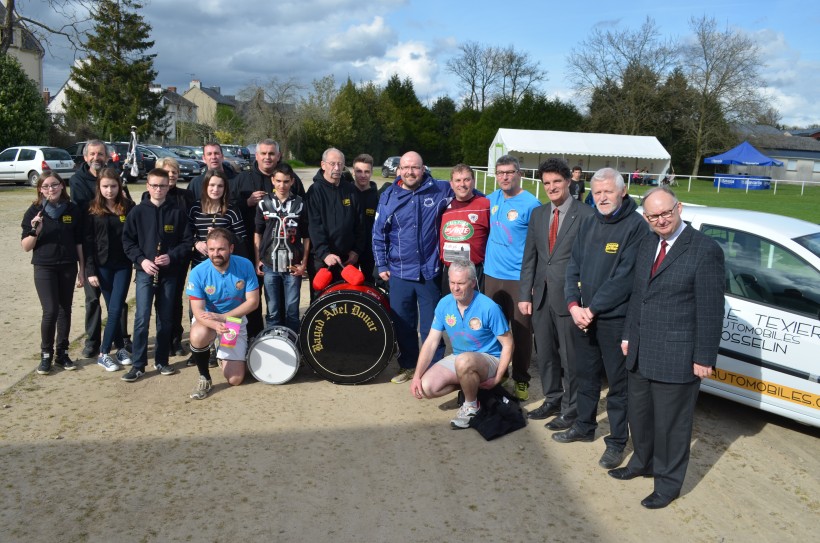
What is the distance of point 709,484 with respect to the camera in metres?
4.32

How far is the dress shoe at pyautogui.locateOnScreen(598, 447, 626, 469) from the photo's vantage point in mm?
4504

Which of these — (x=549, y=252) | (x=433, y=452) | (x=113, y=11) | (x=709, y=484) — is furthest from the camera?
(x=113, y=11)

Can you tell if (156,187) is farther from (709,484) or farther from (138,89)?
(138,89)

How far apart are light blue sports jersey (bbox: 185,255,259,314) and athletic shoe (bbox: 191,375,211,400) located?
2.05 ft

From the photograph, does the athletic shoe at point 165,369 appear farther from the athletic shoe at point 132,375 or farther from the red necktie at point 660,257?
the red necktie at point 660,257

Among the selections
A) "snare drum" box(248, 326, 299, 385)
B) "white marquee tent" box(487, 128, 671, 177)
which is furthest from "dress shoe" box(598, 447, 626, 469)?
"white marquee tent" box(487, 128, 671, 177)

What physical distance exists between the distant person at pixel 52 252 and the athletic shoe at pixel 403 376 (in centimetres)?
316

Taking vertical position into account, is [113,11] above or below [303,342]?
above

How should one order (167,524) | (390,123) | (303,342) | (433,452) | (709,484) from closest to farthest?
(167,524), (709,484), (433,452), (303,342), (390,123)

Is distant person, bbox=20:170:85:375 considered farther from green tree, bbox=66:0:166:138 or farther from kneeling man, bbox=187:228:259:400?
green tree, bbox=66:0:166:138

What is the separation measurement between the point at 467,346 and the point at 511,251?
969 millimetres

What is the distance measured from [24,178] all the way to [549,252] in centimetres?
2804

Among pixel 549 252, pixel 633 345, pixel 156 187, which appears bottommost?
pixel 633 345

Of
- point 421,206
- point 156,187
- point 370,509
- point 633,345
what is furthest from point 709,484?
point 156,187
